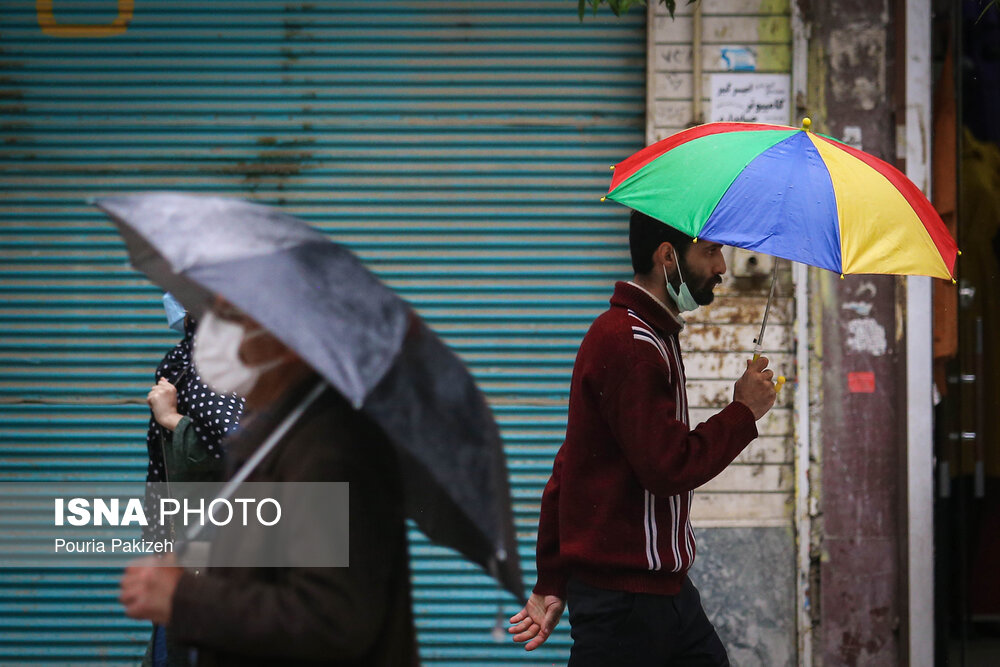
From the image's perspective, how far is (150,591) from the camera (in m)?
1.67

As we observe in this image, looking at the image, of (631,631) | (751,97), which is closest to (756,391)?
(631,631)

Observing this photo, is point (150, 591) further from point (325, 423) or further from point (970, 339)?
point (970, 339)

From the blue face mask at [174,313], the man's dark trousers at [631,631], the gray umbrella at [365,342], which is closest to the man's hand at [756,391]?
the man's dark trousers at [631,631]

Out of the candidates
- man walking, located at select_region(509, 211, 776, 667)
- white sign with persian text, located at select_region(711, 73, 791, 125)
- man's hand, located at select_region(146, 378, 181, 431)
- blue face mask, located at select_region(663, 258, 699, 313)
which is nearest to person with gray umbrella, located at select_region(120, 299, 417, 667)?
man walking, located at select_region(509, 211, 776, 667)

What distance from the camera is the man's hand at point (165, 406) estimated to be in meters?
3.46

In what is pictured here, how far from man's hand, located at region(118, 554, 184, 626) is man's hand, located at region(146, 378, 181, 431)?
5.99ft

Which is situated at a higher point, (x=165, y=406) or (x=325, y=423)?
(x=325, y=423)

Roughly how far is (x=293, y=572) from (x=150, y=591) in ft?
0.81

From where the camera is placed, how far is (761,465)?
5145 millimetres

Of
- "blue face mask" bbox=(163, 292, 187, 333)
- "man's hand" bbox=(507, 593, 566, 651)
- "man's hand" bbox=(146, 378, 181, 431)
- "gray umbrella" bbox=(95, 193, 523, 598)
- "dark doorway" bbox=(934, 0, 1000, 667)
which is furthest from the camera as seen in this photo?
"dark doorway" bbox=(934, 0, 1000, 667)

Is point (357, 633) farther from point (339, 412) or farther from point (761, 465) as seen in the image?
point (761, 465)

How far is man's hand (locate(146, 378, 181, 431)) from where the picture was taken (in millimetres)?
3465

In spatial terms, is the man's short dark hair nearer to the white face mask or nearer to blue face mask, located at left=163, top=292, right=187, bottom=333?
the white face mask

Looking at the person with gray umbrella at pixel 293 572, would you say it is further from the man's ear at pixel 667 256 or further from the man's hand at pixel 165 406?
the man's hand at pixel 165 406
